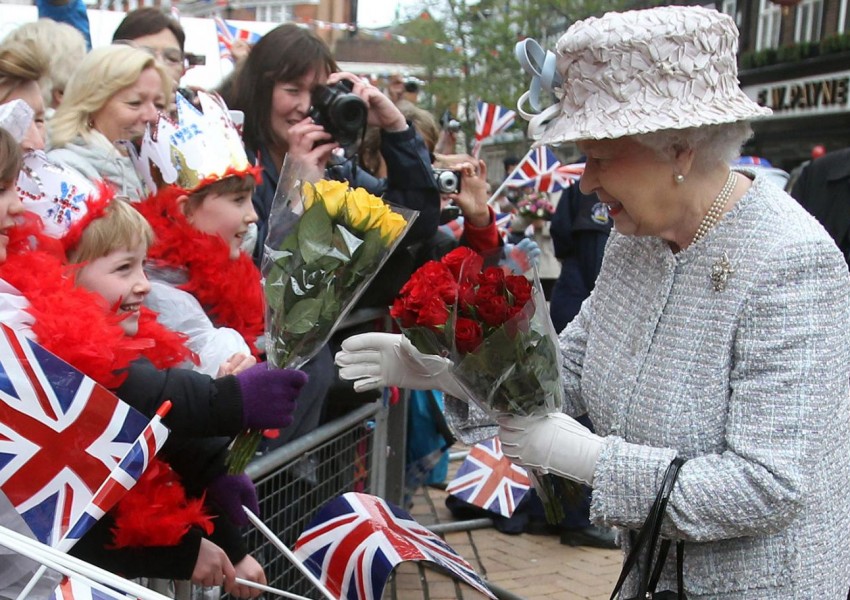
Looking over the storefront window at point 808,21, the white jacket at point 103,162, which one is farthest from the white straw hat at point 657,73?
the storefront window at point 808,21

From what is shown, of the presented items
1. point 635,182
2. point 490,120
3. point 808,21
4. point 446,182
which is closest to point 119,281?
point 635,182

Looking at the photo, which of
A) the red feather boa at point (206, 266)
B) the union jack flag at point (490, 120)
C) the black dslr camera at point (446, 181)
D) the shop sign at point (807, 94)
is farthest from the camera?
the shop sign at point (807, 94)

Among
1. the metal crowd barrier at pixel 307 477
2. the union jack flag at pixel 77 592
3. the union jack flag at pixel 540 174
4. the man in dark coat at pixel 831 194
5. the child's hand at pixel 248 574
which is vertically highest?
the man in dark coat at pixel 831 194

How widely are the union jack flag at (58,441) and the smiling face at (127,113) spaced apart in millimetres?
1889

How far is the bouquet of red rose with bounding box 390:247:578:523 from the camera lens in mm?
1985

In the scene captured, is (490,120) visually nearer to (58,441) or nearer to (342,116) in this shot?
(342,116)

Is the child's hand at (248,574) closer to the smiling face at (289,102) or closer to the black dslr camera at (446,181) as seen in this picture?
the smiling face at (289,102)

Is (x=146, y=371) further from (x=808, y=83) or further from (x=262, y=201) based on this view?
(x=808, y=83)

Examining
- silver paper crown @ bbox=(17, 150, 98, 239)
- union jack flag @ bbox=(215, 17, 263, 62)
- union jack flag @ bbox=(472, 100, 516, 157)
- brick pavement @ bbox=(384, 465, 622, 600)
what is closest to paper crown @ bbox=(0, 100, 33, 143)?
silver paper crown @ bbox=(17, 150, 98, 239)

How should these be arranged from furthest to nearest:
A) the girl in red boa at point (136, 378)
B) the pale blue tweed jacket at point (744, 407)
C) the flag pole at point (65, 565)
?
1. the girl in red boa at point (136, 378)
2. the pale blue tweed jacket at point (744, 407)
3. the flag pole at point (65, 565)

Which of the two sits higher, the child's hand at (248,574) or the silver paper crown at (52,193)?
the silver paper crown at (52,193)

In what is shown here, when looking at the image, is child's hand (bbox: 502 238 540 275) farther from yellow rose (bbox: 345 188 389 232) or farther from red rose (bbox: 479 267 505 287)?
yellow rose (bbox: 345 188 389 232)

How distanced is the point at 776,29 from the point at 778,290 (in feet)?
86.9

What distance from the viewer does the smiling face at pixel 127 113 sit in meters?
3.50
